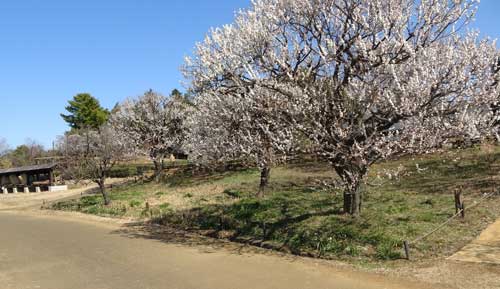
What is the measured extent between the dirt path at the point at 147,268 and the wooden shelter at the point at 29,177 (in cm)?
2881

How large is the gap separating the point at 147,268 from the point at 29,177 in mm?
41244

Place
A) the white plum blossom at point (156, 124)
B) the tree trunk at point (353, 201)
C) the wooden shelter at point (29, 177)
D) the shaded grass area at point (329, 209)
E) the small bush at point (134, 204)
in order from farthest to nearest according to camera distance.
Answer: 1. the wooden shelter at point (29, 177)
2. the white plum blossom at point (156, 124)
3. the small bush at point (134, 204)
4. the tree trunk at point (353, 201)
5. the shaded grass area at point (329, 209)

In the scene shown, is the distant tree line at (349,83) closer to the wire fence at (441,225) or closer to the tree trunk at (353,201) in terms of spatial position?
the tree trunk at (353,201)

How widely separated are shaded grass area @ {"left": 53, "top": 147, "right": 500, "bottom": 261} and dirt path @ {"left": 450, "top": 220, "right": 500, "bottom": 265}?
1.09 feet

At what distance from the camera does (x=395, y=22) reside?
12.0 metres

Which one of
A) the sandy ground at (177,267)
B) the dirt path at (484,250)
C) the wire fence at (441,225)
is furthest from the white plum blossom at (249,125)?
the dirt path at (484,250)

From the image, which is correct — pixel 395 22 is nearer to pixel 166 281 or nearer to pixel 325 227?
pixel 325 227

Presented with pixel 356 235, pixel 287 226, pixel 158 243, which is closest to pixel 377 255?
pixel 356 235

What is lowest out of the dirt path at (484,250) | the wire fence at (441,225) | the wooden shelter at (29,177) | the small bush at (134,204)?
the dirt path at (484,250)

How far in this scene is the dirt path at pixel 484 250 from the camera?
10.2 meters

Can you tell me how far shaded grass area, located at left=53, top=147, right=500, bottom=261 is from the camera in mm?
12312

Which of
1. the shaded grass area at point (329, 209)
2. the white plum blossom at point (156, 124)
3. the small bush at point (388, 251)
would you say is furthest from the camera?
the white plum blossom at point (156, 124)

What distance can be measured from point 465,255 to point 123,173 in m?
40.5

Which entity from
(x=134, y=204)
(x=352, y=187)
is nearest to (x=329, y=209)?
(x=352, y=187)
